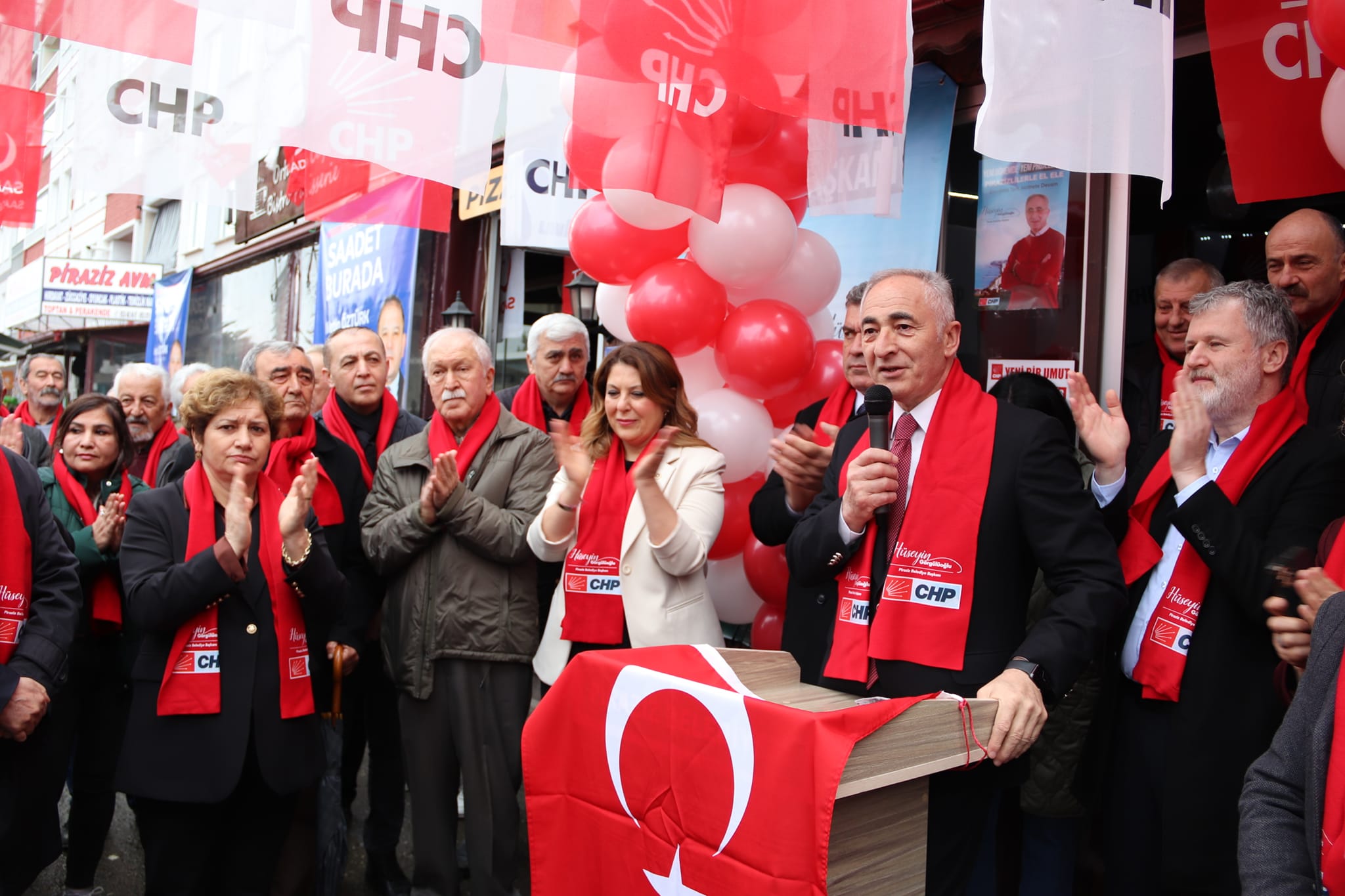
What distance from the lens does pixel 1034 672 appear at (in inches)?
80.5

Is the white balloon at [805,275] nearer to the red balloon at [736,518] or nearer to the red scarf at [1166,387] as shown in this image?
the red balloon at [736,518]

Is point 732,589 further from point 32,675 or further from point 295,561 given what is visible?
point 32,675

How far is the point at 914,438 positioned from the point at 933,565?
0.35 m

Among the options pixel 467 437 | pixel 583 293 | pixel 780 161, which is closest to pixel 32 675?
pixel 467 437

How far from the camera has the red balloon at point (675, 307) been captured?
3752 millimetres

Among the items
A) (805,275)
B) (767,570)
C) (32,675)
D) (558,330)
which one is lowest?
(32,675)

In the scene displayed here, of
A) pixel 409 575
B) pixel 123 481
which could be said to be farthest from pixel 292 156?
pixel 409 575

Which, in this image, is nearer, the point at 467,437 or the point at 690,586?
the point at 690,586

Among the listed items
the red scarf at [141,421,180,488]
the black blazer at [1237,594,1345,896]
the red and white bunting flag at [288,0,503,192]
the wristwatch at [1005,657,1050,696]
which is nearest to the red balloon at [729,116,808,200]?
the red and white bunting flag at [288,0,503,192]

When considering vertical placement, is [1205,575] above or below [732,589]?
above

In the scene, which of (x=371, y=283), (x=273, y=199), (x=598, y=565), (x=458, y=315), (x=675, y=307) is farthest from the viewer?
(x=273, y=199)

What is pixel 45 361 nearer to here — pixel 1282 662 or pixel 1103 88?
pixel 1103 88

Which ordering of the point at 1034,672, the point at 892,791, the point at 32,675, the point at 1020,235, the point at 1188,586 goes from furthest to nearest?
the point at 1020,235, the point at 32,675, the point at 1188,586, the point at 1034,672, the point at 892,791

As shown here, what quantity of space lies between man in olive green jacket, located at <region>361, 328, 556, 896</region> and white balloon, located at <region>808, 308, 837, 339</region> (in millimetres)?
1453
